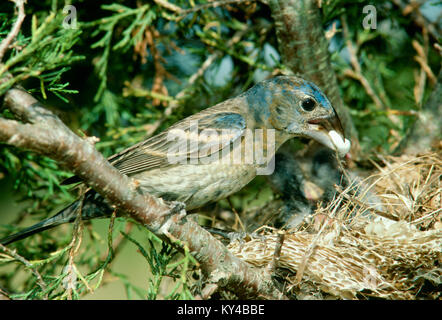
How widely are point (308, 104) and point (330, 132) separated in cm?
26

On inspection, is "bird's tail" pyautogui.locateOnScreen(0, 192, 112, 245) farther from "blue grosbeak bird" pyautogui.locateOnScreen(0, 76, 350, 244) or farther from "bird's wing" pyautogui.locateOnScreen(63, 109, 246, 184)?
"bird's wing" pyautogui.locateOnScreen(63, 109, 246, 184)

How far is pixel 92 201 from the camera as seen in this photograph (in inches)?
127

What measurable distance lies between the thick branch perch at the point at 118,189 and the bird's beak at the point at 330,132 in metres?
1.26

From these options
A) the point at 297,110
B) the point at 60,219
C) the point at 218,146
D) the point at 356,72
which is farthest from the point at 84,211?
the point at 356,72

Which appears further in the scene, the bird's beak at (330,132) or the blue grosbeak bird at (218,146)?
the bird's beak at (330,132)

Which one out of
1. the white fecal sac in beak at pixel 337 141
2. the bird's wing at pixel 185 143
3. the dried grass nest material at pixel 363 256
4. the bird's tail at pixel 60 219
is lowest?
the dried grass nest material at pixel 363 256

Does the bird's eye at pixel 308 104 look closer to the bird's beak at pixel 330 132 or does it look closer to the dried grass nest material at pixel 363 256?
the bird's beak at pixel 330 132

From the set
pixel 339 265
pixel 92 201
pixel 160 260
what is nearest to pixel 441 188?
pixel 339 265

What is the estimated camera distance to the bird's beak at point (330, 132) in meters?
3.37

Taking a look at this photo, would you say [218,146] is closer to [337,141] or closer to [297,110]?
[297,110]

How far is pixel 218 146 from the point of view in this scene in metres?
3.20

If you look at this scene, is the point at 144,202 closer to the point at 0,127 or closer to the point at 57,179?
the point at 0,127

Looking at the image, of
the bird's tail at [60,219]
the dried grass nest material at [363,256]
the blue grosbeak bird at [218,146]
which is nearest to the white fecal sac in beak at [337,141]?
the blue grosbeak bird at [218,146]

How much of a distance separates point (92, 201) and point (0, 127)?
4.90ft
